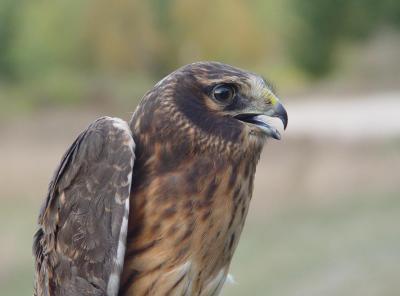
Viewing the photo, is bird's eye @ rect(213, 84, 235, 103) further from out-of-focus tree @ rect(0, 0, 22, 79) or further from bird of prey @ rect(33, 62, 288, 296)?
out-of-focus tree @ rect(0, 0, 22, 79)

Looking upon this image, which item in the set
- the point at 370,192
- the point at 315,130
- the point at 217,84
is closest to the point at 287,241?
the point at 370,192

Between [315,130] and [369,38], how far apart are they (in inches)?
142

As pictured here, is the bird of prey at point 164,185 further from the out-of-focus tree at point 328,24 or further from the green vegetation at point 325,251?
the out-of-focus tree at point 328,24

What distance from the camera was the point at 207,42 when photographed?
2111 centimetres

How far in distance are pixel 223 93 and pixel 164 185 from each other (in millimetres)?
474

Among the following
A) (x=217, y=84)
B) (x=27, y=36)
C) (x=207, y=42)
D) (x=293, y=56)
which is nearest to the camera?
(x=217, y=84)

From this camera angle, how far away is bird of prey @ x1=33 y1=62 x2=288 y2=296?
3.46 meters

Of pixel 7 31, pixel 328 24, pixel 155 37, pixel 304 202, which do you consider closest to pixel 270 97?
pixel 304 202

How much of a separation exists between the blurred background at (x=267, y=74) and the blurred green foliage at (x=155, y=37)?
40 millimetres

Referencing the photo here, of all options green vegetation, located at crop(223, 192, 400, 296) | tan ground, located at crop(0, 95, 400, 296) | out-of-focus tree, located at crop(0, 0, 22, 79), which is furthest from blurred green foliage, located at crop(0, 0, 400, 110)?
green vegetation, located at crop(223, 192, 400, 296)

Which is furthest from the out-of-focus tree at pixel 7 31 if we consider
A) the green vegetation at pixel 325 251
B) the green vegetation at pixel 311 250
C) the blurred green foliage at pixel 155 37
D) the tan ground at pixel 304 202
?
the green vegetation at pixel 325 251

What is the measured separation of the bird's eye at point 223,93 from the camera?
347 cm

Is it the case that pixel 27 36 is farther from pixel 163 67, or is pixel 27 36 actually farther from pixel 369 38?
pixel 369 38

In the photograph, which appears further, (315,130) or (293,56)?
(293,56)
